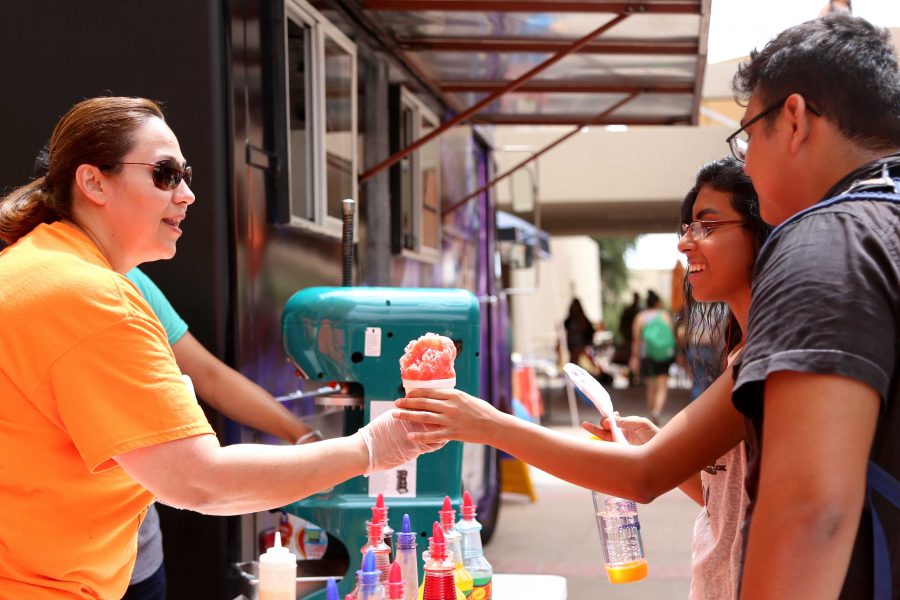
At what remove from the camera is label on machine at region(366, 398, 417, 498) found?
140 inches

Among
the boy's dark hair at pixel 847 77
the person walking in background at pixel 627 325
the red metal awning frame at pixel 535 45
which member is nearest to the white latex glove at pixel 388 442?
the boy's dark hair at pixel 847 77

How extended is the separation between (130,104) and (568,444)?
132 centimetres

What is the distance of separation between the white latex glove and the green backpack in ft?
45.9

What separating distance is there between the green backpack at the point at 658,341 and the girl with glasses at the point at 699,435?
44.8 feet

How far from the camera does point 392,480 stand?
357 cm

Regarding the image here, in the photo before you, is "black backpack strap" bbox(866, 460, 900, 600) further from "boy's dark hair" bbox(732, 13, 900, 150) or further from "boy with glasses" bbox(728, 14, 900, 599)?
"boy's dark hair" bbox(732, 13, 900, 150)

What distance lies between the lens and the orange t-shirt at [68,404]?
1951 mm

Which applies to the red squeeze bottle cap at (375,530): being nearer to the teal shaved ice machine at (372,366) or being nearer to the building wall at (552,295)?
the teal shaved ice machine at (372,366)

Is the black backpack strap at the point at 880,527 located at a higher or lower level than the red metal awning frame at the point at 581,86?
lower

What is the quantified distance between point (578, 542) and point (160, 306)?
604 cm

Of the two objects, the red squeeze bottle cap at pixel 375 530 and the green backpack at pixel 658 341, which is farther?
the green backpack at pixel 658 341

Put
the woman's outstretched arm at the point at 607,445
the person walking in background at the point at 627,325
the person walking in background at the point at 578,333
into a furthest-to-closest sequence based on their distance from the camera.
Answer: the person walking in background at the point at 627,325
the person walking in background at the point at 578,333
the woman's outstretched arm at the point at 607,445

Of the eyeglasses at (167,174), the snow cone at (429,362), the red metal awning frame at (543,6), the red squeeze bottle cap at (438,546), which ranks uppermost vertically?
the red metal awning frame at (543,6)

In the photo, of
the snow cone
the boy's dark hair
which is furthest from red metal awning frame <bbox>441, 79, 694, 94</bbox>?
the boy's dark hair
